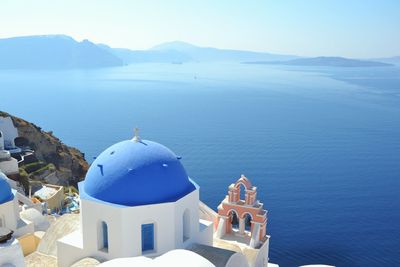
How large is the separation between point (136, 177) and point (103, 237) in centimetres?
235

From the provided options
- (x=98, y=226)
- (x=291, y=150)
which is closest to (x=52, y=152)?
(x=291, y=150)

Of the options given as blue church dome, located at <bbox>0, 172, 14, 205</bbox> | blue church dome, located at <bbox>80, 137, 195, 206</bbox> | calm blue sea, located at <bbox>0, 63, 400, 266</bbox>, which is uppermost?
blue church dome, located at <bbox>80, 137, 195, 206</bbox>

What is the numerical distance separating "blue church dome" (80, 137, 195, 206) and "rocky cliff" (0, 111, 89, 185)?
1263 inches

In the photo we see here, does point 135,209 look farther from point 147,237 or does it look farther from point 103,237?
point 103,237

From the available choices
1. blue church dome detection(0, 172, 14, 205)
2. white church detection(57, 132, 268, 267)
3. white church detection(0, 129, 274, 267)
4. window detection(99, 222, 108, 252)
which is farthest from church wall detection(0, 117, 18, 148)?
window detection(99, 222, 108, 252)

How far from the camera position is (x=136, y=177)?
11547 millimetres

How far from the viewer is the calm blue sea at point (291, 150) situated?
32.9m

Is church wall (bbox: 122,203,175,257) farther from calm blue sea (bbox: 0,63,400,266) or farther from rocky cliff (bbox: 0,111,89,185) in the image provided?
rocky cliff (bbox: 0,111,89,185)

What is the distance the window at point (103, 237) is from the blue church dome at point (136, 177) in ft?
3.23

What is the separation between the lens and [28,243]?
1648 cm

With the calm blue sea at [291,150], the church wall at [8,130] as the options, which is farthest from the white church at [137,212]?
the church wall at [8,130]

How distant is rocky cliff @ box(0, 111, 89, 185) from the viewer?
144 ft

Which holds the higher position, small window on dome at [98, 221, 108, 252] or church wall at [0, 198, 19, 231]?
small window on dome at [98, 221, 108, 252]

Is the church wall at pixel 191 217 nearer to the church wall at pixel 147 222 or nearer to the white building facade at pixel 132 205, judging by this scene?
the white building facade at pixel 132 205
